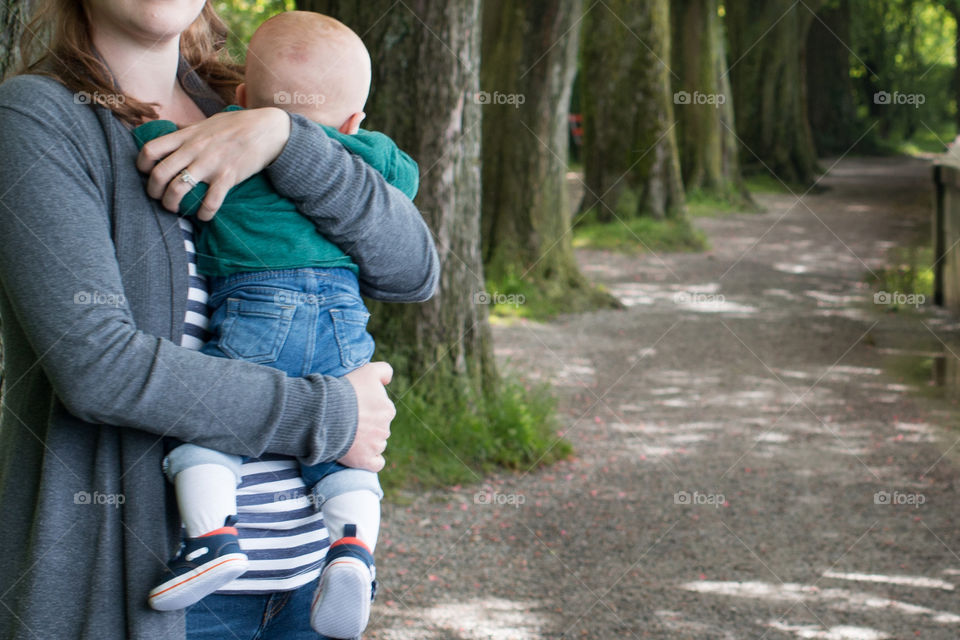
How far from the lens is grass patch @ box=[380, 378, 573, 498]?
5332 mm

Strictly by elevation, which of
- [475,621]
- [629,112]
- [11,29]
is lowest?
[475,621]

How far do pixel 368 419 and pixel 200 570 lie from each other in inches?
13.8

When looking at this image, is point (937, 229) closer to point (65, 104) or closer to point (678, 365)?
point (678, 365)

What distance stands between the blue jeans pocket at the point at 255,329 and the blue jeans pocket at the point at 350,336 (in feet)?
0.28

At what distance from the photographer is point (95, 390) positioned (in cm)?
142

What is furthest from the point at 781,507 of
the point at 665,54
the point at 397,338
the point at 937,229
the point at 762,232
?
the point at 762,232

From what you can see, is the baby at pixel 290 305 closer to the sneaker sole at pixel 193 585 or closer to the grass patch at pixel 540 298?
the sneaker sole at pixel 193 585

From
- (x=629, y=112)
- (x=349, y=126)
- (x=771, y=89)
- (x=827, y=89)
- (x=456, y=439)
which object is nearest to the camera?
(x=349, y=126)

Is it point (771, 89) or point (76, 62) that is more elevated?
point (76, 62)

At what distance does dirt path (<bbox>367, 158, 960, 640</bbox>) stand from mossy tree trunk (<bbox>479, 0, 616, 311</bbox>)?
31.3 inches

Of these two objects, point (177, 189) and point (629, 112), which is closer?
point (177, 189)

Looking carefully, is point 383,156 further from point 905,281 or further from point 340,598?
point 905,281

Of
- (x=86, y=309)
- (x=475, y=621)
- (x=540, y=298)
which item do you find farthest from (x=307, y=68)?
(x=540, y=298)

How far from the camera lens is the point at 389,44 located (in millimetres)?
5285
